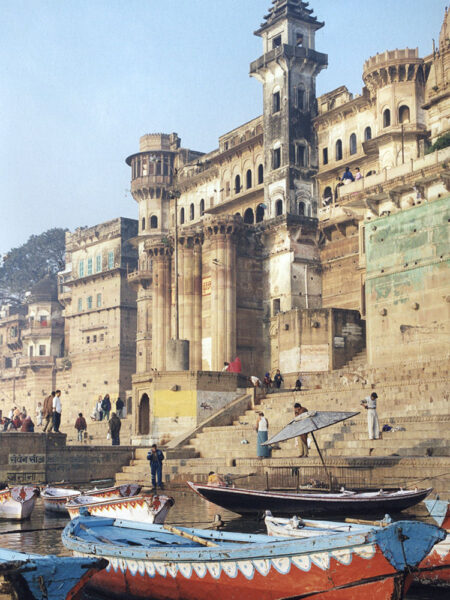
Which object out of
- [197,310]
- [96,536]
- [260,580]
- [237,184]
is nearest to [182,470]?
[96,536]

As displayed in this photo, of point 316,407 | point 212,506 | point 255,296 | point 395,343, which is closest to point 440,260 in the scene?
point 395,343

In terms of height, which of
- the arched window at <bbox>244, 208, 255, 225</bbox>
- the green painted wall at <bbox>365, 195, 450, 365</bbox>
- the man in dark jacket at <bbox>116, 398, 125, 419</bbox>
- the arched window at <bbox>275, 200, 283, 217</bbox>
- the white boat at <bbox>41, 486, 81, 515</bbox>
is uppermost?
the arched window at <bbox>244, 208, 255, 225</bbox>

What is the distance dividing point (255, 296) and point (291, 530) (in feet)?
105

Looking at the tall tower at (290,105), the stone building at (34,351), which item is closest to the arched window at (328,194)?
the tall tower at (290,105)

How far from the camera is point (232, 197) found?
4575 centimetres

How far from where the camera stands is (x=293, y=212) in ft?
134

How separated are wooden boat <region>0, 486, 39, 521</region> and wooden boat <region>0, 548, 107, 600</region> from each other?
8.28 meters

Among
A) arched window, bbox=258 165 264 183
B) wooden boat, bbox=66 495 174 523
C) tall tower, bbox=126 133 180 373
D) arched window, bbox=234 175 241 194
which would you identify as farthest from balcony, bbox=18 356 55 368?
wooden boat, bbox=66 495 174 523

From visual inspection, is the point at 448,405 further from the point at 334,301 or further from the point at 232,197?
the point at 232,197

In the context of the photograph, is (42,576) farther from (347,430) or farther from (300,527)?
(347,430)

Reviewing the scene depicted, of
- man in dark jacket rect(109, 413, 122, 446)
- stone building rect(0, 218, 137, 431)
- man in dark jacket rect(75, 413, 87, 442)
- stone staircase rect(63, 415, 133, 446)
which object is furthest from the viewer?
stone building rect(0, 218, 137, 431)

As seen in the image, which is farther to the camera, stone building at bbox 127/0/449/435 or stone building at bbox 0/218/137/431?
stone building at bbox 0/218/137/431

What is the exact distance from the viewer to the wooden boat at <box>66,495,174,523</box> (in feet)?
37.8

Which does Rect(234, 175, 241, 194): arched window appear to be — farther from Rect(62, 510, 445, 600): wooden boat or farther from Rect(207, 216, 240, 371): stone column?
Rect(62, 510, 445, 600): wooden boat
